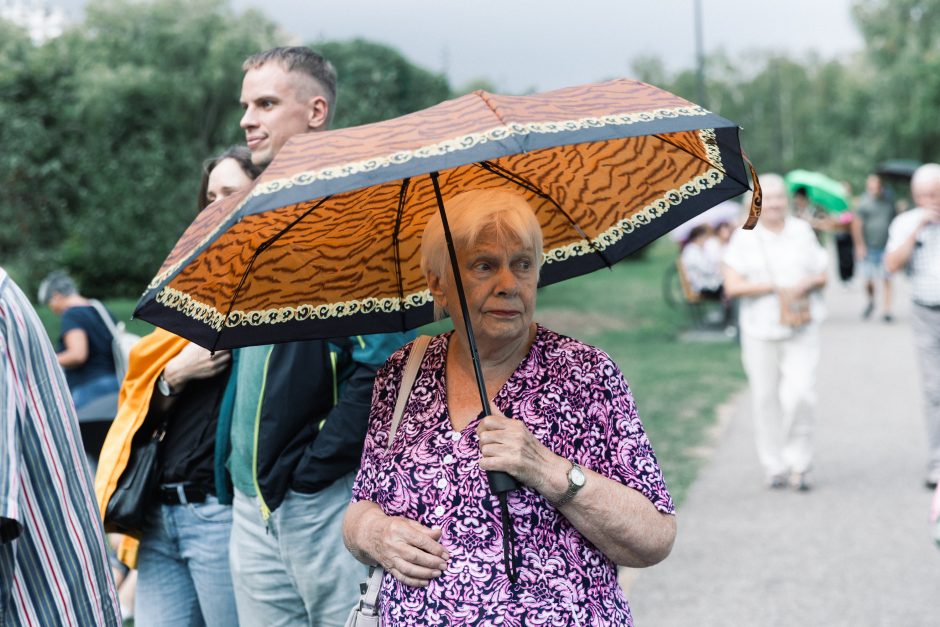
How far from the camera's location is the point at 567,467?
89.4 inches

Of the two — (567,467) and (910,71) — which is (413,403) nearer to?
(567,467)

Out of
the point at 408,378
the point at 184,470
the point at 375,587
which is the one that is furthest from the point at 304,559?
the point at 408,378

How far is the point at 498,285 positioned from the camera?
2.47m

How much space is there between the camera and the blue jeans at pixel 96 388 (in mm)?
6223

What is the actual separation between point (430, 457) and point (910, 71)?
4322 centimetres

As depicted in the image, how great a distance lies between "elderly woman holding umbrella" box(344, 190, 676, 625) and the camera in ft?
7.51

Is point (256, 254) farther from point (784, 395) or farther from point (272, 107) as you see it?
point (784, 395)

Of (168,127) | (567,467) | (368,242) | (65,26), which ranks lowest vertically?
(168,127)

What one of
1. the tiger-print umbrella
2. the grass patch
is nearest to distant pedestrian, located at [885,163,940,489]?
the tiger-print umbrella

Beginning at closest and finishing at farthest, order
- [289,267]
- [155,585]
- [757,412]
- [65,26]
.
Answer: [289,267] → [155,585] → [757,412] → [65,26]

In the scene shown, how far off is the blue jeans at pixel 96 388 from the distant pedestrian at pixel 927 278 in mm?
5173

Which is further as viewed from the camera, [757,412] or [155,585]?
[757,412]

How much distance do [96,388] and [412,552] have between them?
14.6 ft

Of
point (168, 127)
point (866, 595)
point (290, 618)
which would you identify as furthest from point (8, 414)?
point (168, 127)
